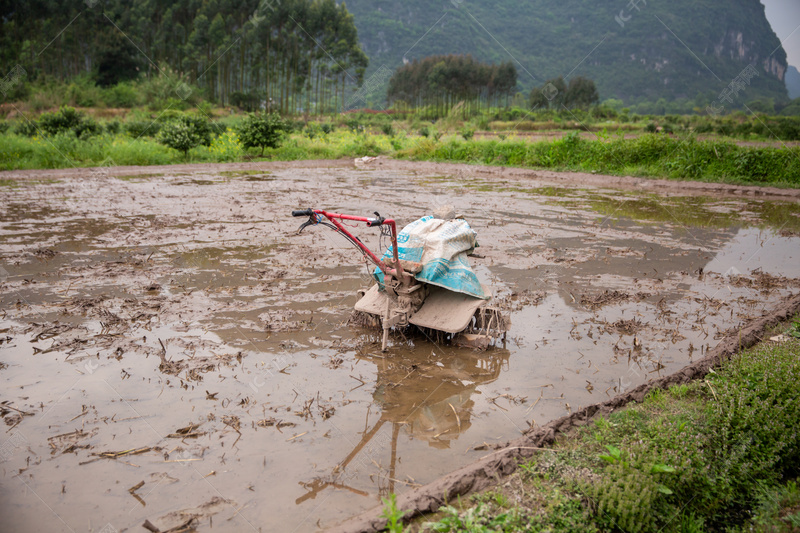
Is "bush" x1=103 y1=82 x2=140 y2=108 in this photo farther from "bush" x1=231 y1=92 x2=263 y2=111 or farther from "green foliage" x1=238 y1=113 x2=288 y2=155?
"green foliage" x1=238 y1=113 x2=288 y2=155

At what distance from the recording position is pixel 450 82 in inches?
2409

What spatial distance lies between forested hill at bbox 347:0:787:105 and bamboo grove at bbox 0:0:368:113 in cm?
6110

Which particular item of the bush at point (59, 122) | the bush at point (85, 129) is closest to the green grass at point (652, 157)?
the bush at point (85, 129)

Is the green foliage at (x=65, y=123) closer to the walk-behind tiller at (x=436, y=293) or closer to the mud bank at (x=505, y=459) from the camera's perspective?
the walk-behind tiller at (x=436, y=293)

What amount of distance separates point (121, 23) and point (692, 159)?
180 ft

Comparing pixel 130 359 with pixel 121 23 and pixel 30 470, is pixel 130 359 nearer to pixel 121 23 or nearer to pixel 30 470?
pixel 30 470

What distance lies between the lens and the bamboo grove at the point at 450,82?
199ft

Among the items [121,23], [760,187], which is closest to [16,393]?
[760,187]

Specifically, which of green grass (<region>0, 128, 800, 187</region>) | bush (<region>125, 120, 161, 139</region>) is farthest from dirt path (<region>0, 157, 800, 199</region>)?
bush (<region>125, 120, 161, 139</region>)

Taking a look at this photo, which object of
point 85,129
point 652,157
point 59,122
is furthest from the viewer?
point 85,129

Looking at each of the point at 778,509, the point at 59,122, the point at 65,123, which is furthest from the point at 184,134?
the point at 778,509

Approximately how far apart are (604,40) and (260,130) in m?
116

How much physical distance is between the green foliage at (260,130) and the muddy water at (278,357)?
1228 centimetres

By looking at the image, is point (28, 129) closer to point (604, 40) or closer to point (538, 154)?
point (538, 154)
